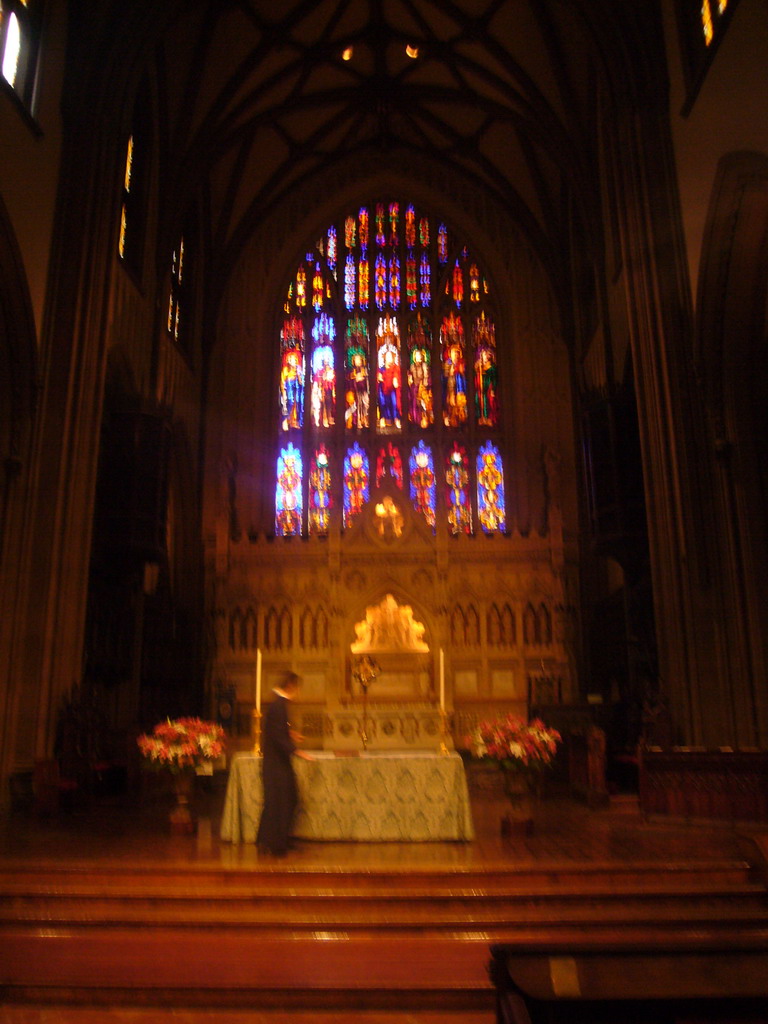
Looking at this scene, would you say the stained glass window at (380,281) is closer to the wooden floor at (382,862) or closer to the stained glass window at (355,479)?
the stained glass window at (355,479)

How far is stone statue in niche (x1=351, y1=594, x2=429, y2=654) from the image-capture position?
1620 cm

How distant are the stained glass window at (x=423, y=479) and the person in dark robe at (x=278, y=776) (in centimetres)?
1154

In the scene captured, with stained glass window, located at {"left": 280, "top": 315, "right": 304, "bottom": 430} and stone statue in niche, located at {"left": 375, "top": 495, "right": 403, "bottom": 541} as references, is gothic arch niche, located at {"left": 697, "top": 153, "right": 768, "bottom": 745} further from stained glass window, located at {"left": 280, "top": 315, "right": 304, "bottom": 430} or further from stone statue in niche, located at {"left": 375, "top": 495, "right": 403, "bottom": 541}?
stained glass window, located at {"left": 280, "top": 315, "right": 304, "bottom": 430}

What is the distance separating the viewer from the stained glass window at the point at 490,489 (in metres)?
18.6

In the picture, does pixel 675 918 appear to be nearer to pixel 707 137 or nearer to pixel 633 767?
pixel 633 767

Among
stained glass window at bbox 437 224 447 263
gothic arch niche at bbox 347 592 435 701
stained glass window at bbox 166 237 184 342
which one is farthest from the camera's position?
stained glass window at bbox 437 224 447 263

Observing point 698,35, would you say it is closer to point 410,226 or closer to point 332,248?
point 410,226

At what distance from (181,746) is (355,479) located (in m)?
11.8

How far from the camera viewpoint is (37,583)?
1063 centimetres

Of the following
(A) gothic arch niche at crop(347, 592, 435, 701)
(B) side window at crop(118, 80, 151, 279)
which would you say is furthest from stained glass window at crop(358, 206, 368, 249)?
(A) gothic arch niche at crop(347, 592, 435, 701)

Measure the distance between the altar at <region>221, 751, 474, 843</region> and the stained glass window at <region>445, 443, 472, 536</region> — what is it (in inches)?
437

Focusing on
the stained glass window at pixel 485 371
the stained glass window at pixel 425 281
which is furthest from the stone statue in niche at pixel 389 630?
the stained glass window at pixel 425 281

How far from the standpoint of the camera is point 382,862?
623 cm

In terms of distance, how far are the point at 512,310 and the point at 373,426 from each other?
14.7 ft
